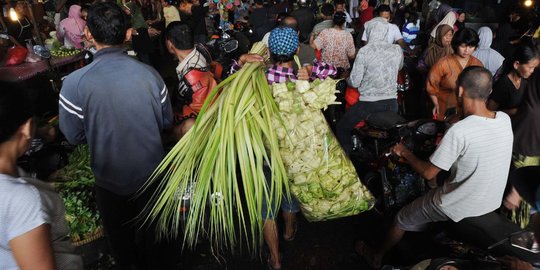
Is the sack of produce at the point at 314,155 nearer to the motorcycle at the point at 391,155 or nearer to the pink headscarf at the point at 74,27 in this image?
the motorcycle at the point at 391,155

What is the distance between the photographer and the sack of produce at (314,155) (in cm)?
233

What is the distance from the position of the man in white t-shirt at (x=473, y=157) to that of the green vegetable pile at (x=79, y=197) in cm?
265

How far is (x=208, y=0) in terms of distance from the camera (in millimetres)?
11148

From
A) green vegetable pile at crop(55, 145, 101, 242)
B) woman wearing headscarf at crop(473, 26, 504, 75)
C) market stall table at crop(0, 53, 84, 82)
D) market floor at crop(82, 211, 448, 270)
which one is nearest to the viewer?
green vegetable pile at crop(55, 145, 101, 242)

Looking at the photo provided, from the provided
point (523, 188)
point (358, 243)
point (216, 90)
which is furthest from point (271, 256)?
point (523, 188)

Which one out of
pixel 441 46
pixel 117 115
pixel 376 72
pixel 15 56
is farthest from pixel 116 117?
pixel 15 56

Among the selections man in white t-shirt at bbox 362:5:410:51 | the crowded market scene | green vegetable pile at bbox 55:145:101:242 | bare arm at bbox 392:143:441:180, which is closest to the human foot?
the crowded market scene

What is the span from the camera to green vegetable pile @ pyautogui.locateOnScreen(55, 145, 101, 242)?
3084mm

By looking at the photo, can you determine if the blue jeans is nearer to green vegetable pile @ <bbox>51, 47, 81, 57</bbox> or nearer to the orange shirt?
the orange shirt

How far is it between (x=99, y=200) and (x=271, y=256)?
1.46 m

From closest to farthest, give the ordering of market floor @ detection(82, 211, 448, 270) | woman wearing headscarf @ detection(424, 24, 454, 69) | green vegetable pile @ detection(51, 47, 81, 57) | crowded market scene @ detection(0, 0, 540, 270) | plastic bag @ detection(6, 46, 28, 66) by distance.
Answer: crowded market scene @ detection(0, 0, 540, 270) → market floor @ detection(82, 211, 448, 270) → woman wearing headscarf @ detection(424, 24, 454, 69) → plastic bag @ detection(6, 46, 28, 66) → green vegetable pile @ detection(51, 47, 81, 57)

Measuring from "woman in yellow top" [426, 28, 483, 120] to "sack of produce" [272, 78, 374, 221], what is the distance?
2.17 meters

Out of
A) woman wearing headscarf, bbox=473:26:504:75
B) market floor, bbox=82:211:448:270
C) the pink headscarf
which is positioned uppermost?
the pink headscarf

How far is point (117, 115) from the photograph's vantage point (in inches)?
90.1
